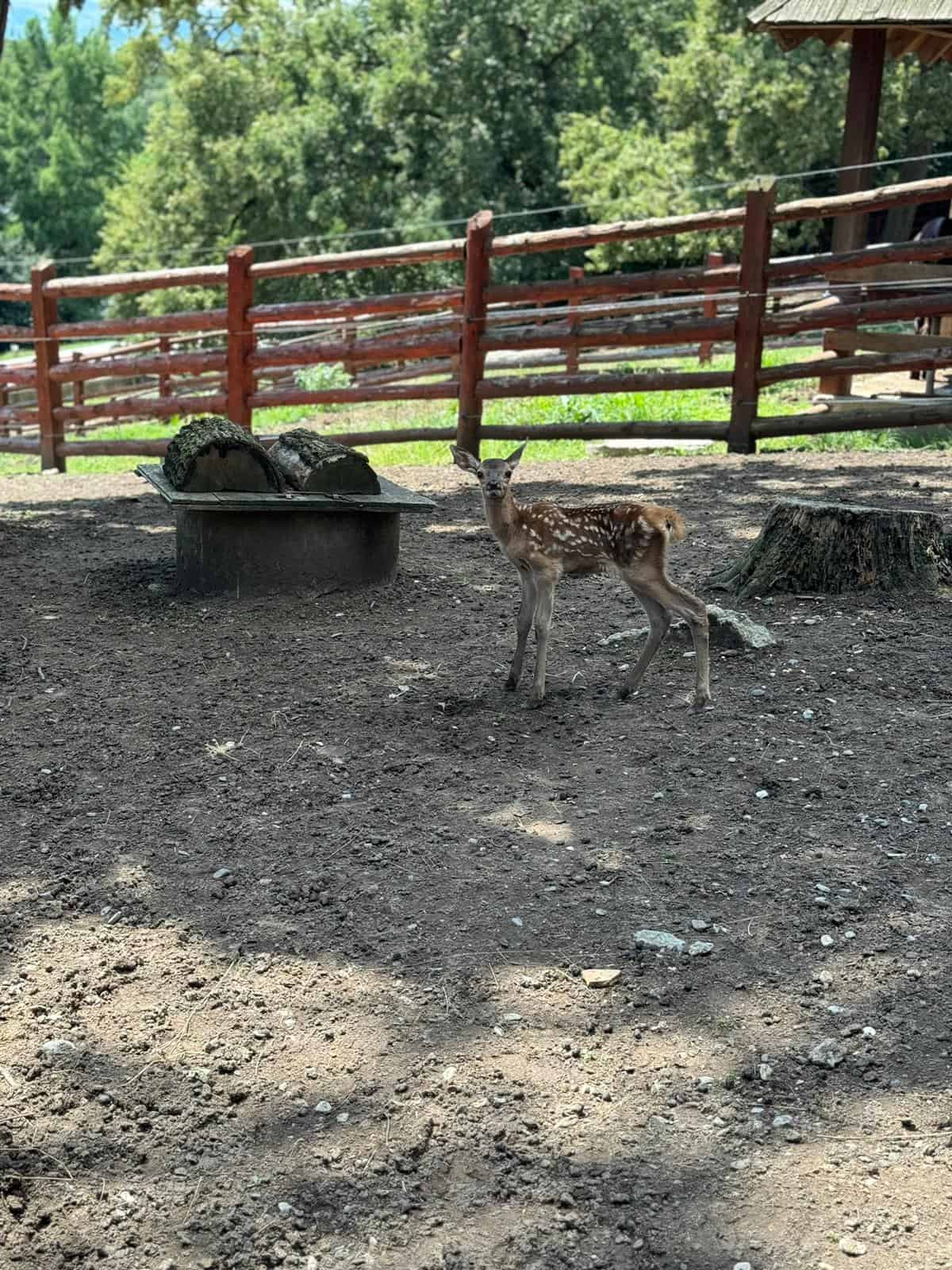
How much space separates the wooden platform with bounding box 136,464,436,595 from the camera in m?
7.21

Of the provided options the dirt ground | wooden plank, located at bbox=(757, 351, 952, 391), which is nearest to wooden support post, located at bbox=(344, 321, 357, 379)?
wooden plank, located at bbox=(757, 351, 952, 391)

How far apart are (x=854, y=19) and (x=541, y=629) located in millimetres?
9070

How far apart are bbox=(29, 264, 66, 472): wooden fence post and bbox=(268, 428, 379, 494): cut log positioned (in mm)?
7309

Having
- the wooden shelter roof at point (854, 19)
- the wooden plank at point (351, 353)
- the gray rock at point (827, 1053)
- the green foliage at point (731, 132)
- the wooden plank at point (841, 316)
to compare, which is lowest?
the gray rock at point (827, 1053)

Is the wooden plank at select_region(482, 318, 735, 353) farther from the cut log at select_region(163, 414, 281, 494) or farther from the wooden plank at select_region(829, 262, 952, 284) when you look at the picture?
the cut log at select_region(163, 414, 281, 494)

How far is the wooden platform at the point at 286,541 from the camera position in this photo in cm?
721

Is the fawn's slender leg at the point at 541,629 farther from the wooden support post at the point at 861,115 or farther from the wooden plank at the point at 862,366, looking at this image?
the wooden support post at the point at 861,115

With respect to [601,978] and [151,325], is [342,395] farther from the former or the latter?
[601,978]

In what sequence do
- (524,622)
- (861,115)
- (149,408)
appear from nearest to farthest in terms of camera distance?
(524,622) < (861,115) < (149,408)

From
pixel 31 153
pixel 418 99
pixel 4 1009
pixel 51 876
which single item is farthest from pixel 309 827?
pixel 31 153

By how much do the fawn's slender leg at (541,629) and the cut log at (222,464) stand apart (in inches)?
79.4

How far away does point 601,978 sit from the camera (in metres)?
3.91

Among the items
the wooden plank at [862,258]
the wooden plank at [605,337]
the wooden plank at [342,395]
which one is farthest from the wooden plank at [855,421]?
the wooden plank at [342,395]

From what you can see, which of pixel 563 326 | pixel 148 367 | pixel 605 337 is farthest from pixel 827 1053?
pixel 148 367
